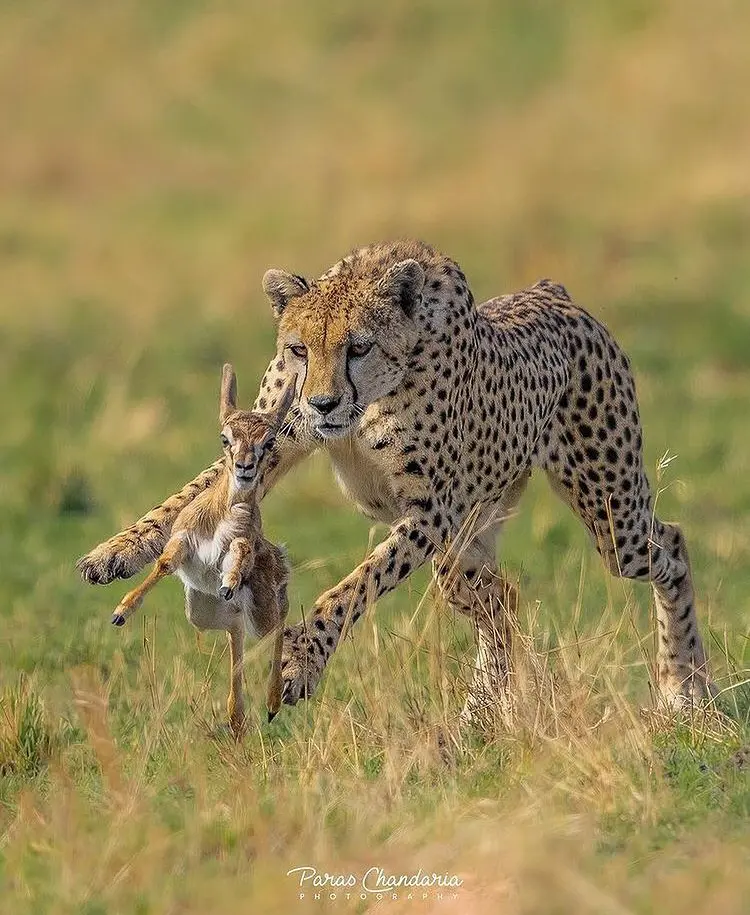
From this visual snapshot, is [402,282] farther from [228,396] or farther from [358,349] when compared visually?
[228,396]

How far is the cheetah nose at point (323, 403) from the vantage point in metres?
5.60

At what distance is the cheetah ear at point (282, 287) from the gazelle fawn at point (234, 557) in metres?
0.43

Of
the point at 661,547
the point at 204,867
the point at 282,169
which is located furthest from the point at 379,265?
the point at 282,169

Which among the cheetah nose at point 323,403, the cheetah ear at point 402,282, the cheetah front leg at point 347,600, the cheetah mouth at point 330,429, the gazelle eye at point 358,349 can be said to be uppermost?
the cheetah ear at point 402,282

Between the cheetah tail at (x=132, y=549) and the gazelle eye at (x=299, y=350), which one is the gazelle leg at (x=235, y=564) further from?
the gazelle eye at (x=299, y=350)

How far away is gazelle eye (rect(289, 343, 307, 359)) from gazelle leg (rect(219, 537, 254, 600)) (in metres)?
0.77

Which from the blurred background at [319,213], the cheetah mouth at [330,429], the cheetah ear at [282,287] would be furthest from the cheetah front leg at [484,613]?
the cheetah ear at [282,287]

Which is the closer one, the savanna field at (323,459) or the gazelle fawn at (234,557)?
the savanna field at (323,459)

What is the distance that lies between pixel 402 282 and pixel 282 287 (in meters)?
0.35

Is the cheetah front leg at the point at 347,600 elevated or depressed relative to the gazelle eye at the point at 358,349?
depressed

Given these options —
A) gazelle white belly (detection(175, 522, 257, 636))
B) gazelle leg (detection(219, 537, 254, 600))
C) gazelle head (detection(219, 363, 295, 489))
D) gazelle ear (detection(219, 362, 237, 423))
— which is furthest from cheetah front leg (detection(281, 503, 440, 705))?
gazelle ear (detection(219, 362, 237, 423))

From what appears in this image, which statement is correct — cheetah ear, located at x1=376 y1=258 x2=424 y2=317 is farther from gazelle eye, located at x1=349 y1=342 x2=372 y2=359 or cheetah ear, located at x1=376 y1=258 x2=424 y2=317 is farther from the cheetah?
gazelle eye, located at x1=349 y1=342 x2=372 y2=359

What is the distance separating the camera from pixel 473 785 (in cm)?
513

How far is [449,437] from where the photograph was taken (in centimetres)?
611
